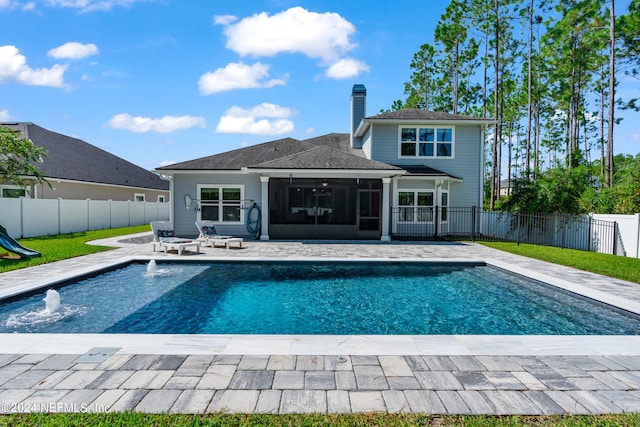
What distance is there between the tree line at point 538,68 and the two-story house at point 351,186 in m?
3.34

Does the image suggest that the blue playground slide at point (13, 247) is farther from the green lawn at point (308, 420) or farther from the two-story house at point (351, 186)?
the green lawn at point (308, 420)

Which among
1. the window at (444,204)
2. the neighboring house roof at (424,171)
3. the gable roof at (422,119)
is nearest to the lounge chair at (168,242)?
the neighboring house roof at (424,171)

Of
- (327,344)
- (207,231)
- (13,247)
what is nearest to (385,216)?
(207,231)

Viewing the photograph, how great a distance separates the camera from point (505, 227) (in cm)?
1697

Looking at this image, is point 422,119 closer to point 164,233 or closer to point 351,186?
point 351,186

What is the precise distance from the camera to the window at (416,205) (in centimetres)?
1656

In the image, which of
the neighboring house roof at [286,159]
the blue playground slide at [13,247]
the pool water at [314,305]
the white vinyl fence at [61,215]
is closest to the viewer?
the pool water at [314,305]

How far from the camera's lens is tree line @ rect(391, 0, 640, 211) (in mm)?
17703

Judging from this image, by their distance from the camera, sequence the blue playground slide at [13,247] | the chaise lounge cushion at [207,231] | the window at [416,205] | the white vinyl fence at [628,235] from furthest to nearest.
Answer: the window at [416,205] → the chaise lounge cushion at [207,231] → the white vinyl fence at [628,235] → the blue playground slide at [13,247]

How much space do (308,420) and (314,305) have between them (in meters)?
4.01

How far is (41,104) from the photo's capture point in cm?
1989

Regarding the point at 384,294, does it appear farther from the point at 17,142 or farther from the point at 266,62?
the point at 17,142

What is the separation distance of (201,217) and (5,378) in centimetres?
1349

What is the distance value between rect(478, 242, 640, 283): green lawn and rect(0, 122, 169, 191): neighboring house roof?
2241cm
